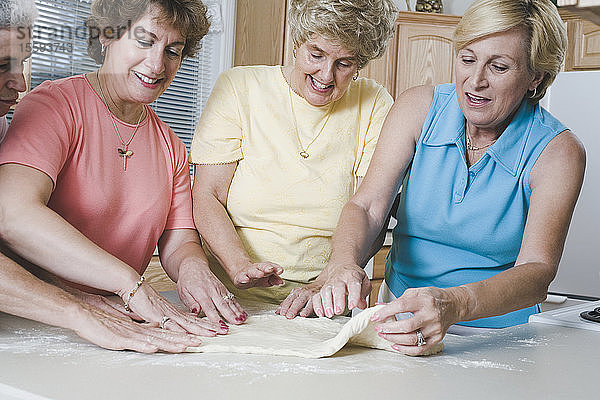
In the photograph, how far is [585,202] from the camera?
321 cm

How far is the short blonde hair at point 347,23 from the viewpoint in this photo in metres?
1.38

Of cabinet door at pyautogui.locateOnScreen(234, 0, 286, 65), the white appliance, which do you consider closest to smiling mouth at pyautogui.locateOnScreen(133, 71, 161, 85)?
cabinet door at pyautogui.locateOnScreen(234, 0, 286, 65)

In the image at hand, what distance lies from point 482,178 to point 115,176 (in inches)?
30.3

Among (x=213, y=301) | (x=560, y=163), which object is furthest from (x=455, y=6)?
(x=213, y=301)

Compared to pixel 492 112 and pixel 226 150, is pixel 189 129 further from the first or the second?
pixel 492 112

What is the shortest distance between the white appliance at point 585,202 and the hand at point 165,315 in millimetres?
2553

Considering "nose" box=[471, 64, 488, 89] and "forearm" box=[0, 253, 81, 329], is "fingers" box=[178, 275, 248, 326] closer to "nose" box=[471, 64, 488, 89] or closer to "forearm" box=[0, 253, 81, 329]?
"forearm" box=[0, 253, 81, 329]

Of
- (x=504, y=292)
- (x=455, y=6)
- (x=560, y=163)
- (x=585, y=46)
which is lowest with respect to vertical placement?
(x=504, y=292)

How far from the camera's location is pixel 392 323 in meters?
1.00

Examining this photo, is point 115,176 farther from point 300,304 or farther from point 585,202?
point 585,202

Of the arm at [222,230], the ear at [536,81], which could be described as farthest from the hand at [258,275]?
the ear at [536,81]

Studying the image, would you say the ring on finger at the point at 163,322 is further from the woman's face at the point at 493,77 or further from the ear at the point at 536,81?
the ear at the point at 536,81

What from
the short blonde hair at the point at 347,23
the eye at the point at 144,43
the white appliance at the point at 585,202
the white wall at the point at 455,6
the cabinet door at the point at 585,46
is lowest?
the white appliance at the point at 585,202

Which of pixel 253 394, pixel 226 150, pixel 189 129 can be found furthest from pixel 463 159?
pixel 189 129
